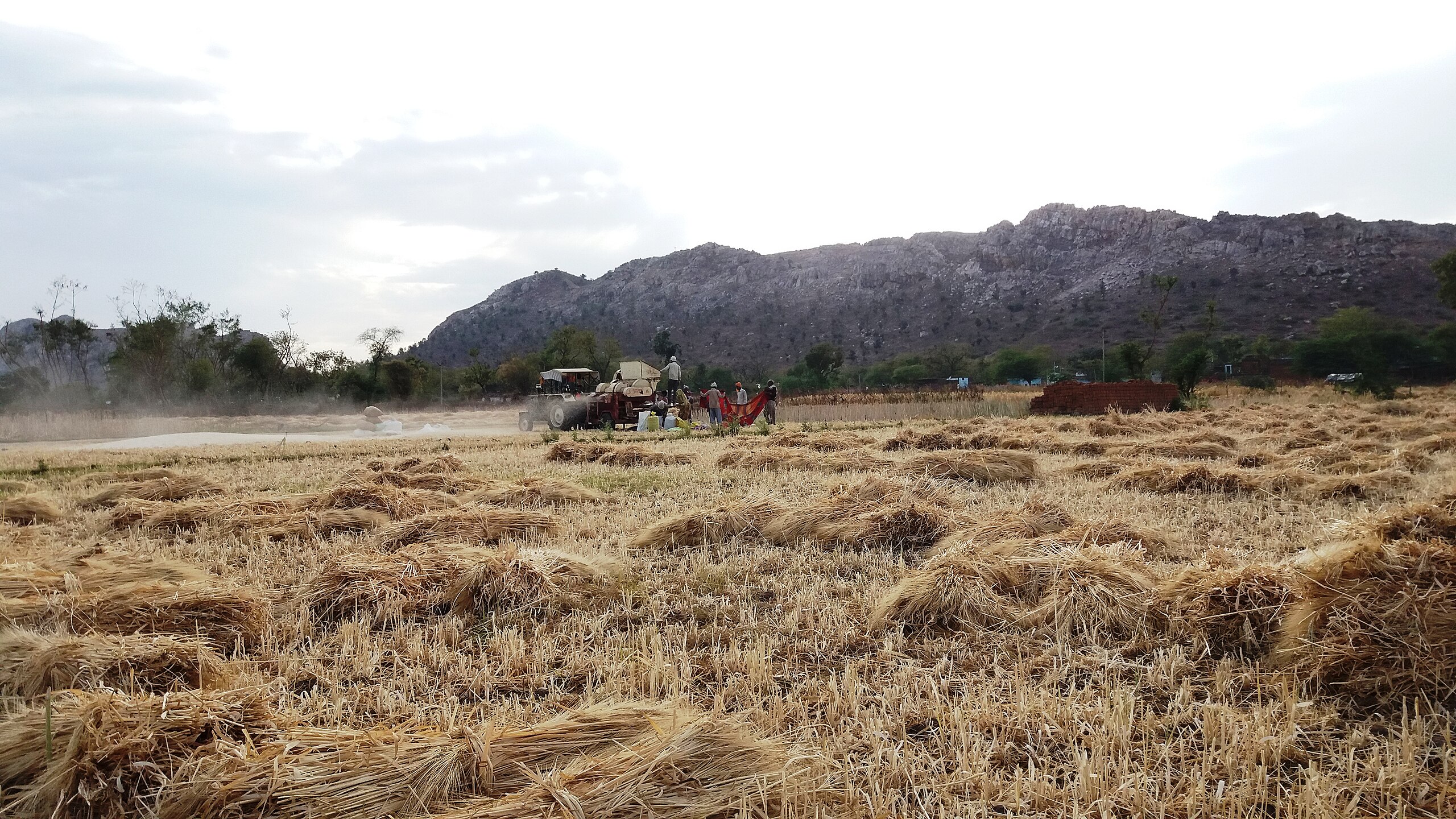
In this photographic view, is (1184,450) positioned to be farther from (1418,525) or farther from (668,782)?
(668,782)

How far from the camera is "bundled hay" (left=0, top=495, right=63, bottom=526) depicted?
7.52 meters

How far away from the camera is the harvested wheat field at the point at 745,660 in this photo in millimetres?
2102

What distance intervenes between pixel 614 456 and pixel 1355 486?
938 cm

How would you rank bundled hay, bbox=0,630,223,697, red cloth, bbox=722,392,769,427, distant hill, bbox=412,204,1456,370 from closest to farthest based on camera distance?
bundled hay, bbox=0,630,223,697
red cloth, bbox=722,392,769,427
distant hill, bbox=412,204,1456,370

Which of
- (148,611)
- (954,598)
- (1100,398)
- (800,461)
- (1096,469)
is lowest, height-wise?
(1100,398)

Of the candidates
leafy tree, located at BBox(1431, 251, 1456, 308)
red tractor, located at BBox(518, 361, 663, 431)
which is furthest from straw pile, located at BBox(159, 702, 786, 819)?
leafy tree, located at BBox(1431, 251, 1456, 308)

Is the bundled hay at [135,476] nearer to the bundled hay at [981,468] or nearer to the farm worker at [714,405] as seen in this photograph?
the bundled hay at [981,468]

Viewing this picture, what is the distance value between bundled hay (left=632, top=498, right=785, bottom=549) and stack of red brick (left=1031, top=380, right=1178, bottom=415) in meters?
23.7

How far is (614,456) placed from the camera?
12.6 metres

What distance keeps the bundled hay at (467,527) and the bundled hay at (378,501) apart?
61 centimetres

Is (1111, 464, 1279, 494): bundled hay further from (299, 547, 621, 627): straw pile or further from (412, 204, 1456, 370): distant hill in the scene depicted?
(412, 204, 1456, 370): distant hill

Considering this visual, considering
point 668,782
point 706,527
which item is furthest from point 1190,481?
point 668,782

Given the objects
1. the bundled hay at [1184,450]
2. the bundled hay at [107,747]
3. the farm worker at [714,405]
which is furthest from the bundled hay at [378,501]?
the farm worker at [714,405]

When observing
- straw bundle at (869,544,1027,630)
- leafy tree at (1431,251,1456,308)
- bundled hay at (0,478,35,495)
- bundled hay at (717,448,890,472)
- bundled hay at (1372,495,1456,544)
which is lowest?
bundled hay at (717,448,890,472)
